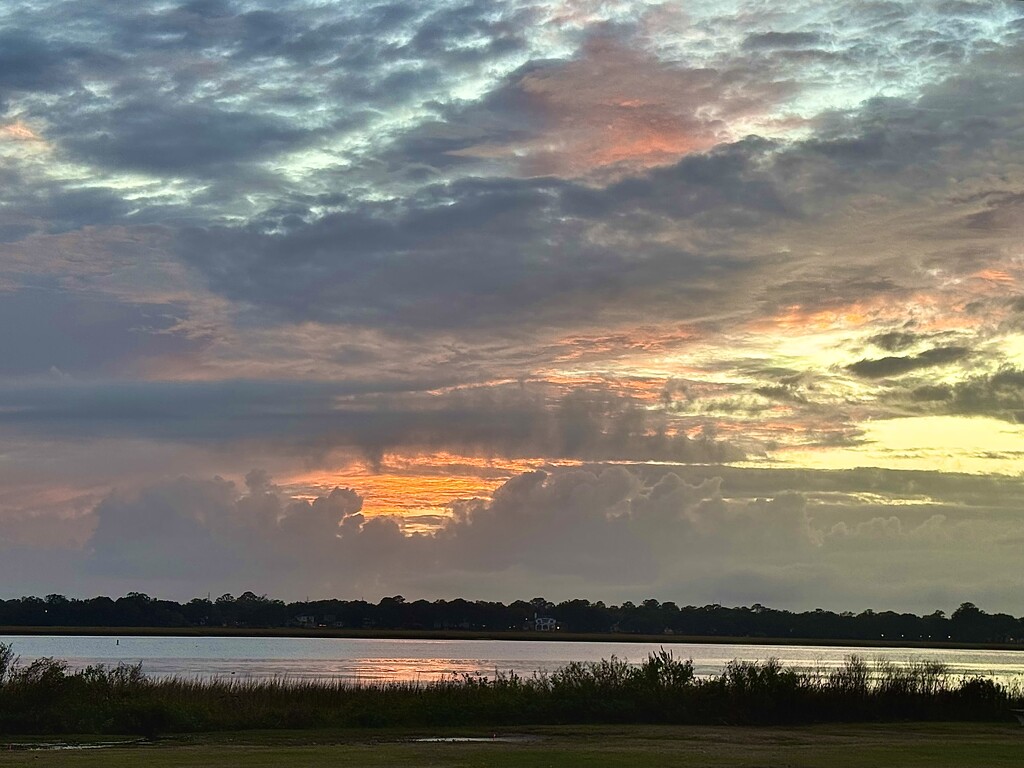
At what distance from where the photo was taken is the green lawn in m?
22.9

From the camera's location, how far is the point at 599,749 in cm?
2666

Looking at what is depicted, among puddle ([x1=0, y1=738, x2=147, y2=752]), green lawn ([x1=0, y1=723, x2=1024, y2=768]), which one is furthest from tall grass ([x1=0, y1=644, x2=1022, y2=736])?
puddle ([x1=0, y1=738, x2=147, y2=752])

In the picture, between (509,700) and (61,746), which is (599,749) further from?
(61,746)

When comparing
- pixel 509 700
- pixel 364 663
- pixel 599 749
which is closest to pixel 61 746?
pixel 599 749

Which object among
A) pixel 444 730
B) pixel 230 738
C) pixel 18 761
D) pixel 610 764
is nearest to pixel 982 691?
pixel 444 730

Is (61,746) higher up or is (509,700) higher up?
(509,700)

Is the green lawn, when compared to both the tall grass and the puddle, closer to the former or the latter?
the puddle

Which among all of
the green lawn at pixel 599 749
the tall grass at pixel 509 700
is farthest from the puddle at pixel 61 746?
the tall grass at pixel 509 700

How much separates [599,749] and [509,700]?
1023 centimetres

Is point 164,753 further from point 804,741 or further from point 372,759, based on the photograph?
point 804,741

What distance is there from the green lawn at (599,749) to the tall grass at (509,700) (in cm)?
233

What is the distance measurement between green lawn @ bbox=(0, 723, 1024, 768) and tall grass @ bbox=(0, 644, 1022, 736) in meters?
2.33

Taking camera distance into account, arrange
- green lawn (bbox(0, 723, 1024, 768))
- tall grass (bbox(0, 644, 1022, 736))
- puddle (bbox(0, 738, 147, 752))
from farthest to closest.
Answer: tall grass (bbox(0, 644, 1022, 736)) < puddle (bbox(0, 738, 147, 752)) < green lawn (bbox(0, 723, 1024, 768))

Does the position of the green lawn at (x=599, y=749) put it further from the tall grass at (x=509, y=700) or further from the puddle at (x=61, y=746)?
the tall grass at (x=509, y=700)
